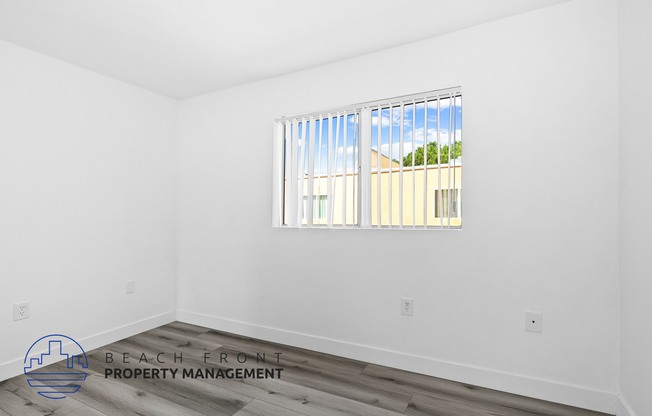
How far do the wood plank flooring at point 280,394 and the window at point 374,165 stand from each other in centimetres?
108

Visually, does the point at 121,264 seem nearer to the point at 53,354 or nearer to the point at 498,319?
the point at 53,354

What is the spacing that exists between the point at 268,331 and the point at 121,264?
58.9 inches

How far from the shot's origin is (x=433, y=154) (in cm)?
251

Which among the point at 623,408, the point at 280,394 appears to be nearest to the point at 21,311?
the point at 280,394

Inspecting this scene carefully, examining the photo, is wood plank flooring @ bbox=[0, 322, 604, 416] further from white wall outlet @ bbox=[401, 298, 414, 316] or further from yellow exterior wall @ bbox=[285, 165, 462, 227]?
yellow exterior wall @ bbox=[285, 165, 462, 227]

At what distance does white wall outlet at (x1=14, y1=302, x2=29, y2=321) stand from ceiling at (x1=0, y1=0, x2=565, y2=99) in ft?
6.18

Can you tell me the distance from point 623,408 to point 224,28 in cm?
327

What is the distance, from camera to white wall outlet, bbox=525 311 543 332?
2.14 meters

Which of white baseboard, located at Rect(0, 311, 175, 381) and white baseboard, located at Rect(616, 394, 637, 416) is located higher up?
white baseboard, located at Rect(616, 394, 637, 416)

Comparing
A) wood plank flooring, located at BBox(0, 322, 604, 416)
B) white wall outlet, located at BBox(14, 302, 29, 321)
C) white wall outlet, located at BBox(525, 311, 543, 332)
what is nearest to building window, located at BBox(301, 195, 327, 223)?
wood plank flooring, located at BBox(0, 322, 604, 416)

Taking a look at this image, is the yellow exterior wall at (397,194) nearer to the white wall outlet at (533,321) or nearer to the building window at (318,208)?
the building window at (318,208)

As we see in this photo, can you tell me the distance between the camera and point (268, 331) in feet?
10.3

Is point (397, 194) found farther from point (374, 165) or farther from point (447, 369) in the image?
point (447, 369)

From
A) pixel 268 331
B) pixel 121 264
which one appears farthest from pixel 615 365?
pixel 121 264
